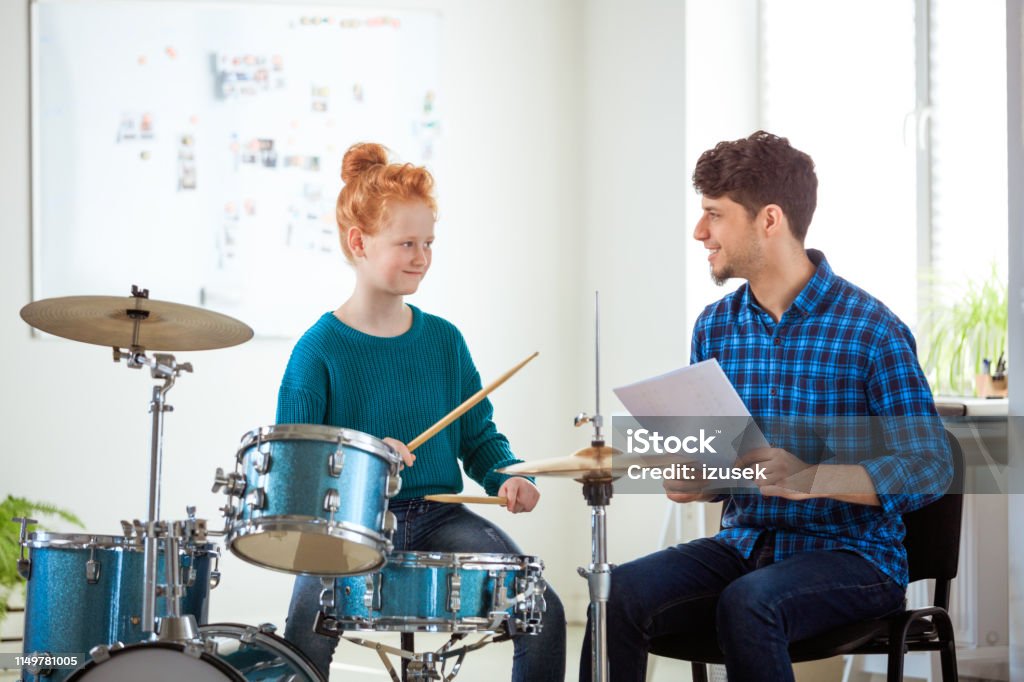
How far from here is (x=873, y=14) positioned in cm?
339

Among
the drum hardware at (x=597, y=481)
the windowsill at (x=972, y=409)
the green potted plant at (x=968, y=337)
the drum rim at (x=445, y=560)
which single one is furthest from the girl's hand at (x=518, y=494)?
the green potted plant at (x=968, y=337)

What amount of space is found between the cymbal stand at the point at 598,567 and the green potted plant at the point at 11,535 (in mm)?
2210

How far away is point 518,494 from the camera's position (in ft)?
7.14

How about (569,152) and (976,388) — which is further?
(569,152)

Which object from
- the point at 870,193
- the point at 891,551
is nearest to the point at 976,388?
the point at 870,193

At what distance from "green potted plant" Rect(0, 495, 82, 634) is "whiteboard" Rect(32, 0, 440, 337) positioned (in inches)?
29.8

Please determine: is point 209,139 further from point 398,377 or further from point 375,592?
point 375,592

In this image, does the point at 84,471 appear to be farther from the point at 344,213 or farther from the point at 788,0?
the point at 788,0

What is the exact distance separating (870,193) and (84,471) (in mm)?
2799

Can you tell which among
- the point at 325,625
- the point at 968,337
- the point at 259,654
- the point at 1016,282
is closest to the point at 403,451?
the point at 325,625

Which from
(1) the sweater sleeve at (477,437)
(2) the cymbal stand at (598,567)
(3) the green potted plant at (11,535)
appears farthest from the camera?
(3) the green potted plant at (11,535)

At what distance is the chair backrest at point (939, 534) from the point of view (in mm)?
1956

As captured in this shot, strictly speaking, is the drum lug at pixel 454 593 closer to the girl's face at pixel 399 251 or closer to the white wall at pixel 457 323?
the girl's face at pixel 399 251

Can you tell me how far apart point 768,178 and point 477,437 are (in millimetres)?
811
